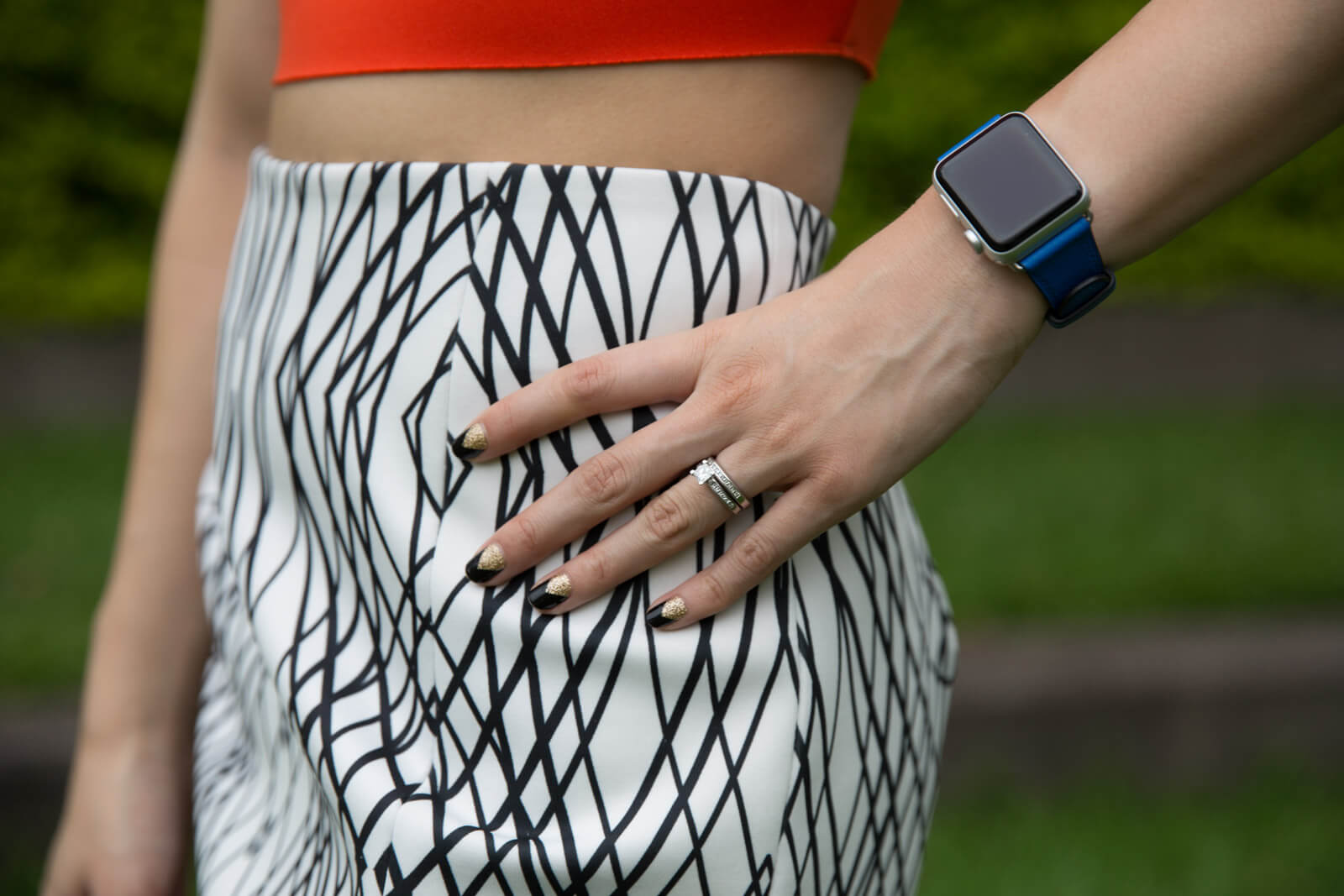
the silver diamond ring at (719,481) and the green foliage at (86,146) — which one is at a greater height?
the green foliage at (86,146)

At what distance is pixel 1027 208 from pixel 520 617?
0.42 m

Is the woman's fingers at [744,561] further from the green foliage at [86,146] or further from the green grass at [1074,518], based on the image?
the green foliage at [86,146]

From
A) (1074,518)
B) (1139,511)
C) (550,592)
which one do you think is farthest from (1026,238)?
(1139,511)

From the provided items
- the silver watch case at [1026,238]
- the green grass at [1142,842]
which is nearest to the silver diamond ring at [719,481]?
the silver watch case at [1026,238]

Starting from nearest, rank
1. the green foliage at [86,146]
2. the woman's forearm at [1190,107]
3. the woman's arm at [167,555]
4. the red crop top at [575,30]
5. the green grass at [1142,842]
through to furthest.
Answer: the woman's forearm at [1190,107]
the red crop top at [575,30]
the woman's arm at [167,555]
the green grass at [1142,842]
the green foliage at [86,146]

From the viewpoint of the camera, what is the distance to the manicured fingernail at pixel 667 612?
2.43 ft

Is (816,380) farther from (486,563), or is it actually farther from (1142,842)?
(1142,842)

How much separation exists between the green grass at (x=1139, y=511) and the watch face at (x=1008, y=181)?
2297mm

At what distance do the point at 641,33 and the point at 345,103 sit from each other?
243 mm

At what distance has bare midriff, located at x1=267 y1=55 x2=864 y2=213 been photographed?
0.80 m

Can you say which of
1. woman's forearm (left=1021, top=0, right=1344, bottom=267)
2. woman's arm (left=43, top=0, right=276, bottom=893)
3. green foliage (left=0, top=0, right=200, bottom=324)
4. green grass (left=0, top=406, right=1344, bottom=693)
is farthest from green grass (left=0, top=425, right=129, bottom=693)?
woman's forearm (left=1021, top=0, right=1344, bottom=267)

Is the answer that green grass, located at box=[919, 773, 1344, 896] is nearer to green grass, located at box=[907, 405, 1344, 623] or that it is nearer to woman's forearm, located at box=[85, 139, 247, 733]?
green grass, located at box=[907, 405, 1344, 623]

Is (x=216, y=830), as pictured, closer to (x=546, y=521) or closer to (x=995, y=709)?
(x=546, y=521)

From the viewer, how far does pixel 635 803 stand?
2.40 feet
